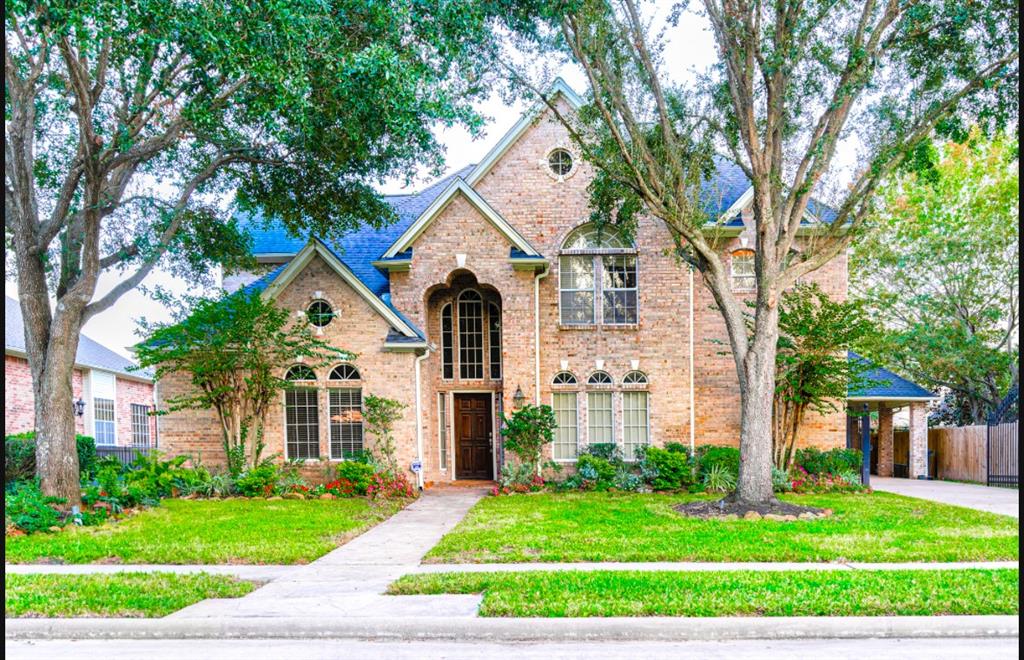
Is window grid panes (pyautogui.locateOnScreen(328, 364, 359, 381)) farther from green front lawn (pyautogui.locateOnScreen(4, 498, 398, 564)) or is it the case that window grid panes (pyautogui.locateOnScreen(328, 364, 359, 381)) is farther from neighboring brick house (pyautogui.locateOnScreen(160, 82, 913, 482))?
green front lawn (pyautogui.locateOnScreen(4, 498, 398, 564))

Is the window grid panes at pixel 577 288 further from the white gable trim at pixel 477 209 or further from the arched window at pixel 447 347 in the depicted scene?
the arched window at pixel 447 347

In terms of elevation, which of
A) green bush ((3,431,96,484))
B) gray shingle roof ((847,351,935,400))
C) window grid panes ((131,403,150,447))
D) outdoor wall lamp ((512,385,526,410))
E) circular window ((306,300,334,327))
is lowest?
window grid panes ((131,403,150,447))

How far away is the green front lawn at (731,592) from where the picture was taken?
6.18 metres

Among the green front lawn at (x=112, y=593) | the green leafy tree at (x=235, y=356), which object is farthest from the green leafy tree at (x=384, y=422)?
the green front lawn at (x=112, y=593)

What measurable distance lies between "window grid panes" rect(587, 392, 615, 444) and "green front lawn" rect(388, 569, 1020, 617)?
1076 cm

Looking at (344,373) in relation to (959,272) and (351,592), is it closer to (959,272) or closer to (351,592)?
(351,592)

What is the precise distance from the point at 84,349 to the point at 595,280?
2287 cm

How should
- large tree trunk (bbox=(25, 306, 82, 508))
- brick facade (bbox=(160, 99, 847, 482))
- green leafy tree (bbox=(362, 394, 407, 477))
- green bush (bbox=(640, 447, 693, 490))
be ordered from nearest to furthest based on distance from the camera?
large tree trunk (bbox=(25, 306, 82, 508))
green leafy tree (bbox=(362, 394, 407, 477))
green bush (bbox=(640, 447, 693, 490))
brick facade (bbox=(160, 99, 847, 482))

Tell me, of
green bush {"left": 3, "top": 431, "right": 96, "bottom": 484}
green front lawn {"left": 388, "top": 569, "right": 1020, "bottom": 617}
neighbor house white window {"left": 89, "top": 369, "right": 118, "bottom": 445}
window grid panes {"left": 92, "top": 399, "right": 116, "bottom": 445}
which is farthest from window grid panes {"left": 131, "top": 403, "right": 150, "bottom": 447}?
green front lawn {"left": 388, "top": 569, "right": 1020, "bottom": 617}

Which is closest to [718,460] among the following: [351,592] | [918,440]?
[918,440]

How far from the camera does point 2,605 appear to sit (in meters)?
5.92

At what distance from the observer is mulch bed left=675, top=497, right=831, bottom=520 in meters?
12.3

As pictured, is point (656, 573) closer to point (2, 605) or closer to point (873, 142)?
point (2, 605)

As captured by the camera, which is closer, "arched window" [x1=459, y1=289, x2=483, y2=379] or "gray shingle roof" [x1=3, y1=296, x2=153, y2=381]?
"arched window" [x1=459, y1=289, x2=483, y2=379]
